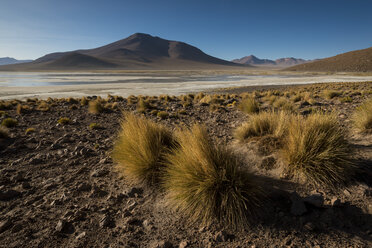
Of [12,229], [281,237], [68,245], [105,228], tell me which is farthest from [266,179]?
[12,229]

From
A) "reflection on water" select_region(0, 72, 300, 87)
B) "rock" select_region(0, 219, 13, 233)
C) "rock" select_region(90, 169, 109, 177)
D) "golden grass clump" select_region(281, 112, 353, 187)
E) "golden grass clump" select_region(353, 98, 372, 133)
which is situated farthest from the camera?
"reflection on water" select_region(0, 72, 300, 87)

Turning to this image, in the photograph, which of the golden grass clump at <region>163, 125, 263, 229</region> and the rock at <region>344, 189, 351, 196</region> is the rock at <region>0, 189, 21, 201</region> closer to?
the golden grass clump at <region>163, 125, 263, 229</region>

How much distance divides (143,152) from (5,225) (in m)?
1.69

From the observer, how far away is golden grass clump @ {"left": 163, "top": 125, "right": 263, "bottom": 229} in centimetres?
217

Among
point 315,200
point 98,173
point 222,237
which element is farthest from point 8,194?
point 315,200

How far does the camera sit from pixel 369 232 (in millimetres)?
1954

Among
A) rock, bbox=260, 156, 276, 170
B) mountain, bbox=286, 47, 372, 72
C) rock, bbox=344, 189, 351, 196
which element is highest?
mountain, bbox=286, 47, 372, 72

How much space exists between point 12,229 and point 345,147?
13.6 feet

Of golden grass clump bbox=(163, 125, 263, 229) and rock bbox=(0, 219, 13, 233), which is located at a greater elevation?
golden grass clump bbox=(163, 125, 263, 229)

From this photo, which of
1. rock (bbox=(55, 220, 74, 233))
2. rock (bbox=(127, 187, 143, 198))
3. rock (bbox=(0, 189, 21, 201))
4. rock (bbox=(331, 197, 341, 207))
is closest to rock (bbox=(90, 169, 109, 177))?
rock (bbox=(127, 187, 143, 198))

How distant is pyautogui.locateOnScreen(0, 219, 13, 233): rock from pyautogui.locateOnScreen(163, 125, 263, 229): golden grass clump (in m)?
1.78

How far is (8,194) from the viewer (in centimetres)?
286

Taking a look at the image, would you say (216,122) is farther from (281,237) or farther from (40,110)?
(40,110)

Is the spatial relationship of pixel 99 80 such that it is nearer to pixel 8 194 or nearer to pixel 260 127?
pixel 8 194
